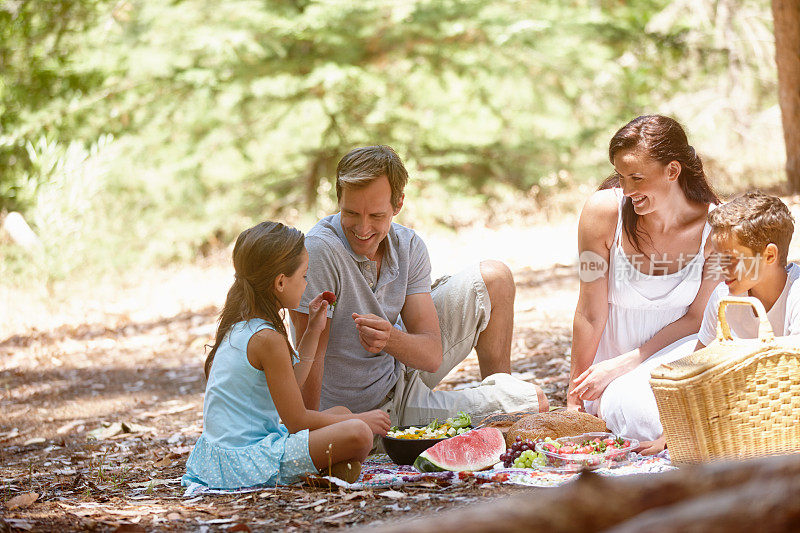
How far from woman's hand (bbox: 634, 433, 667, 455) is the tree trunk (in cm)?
750

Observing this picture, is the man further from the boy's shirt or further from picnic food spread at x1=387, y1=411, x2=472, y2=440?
the boy's shirt

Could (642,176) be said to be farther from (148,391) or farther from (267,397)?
(148,391)

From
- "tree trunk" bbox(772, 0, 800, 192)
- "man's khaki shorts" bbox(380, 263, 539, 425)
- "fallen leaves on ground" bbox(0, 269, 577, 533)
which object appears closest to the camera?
"fallen leaves on ground" bbox(0, 269, 577, 533)

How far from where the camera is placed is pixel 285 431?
3820mm

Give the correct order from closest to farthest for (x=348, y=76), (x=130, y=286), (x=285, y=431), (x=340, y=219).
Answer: (x=285, y=431)
(x=340, y=219)
(x=130, y=286)
(x=348, y=76)

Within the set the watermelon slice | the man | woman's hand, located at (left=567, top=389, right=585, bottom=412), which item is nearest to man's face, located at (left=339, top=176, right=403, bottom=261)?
the man

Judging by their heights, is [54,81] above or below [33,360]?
above

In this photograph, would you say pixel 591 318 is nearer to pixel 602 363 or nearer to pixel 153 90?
pixel 602 363

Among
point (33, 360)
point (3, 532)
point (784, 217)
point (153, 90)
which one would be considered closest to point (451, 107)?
point (153, 90)

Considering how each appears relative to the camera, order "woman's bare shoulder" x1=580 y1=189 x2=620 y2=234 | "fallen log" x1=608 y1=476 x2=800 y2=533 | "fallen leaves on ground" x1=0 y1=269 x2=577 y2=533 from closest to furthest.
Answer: "fallen log" x1=608 y1=476 x2=800 y2=533 < "fallen leaves on ground" x1=0 y1=269 x2=577 y2=533 < "woman's bare shoulder" x1=580 y1=189 x2=620 y2=234

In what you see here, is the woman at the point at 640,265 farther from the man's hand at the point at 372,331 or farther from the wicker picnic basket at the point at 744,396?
the man's hand at the point at 372,331

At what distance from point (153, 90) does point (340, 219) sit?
451 inches

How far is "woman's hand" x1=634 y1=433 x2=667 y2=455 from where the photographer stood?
3.80m

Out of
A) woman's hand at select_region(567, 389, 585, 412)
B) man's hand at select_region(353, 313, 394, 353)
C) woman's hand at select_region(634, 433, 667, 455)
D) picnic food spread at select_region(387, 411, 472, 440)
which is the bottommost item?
woman's hand at select_region(634, 433, 667, 455)
